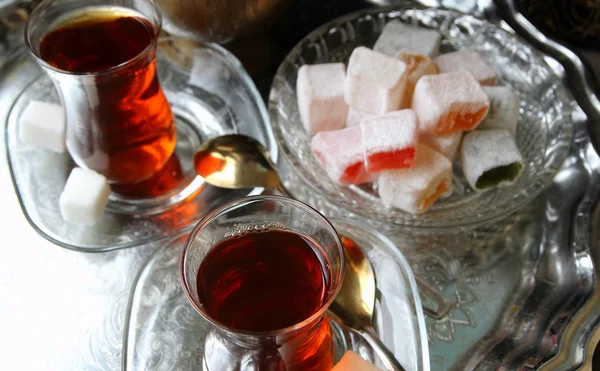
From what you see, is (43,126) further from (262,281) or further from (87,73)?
(262,281)

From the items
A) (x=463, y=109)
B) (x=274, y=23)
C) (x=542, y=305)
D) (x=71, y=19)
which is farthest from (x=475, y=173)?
(x=71, y=19)

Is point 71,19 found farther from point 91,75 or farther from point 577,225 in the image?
point 577,225

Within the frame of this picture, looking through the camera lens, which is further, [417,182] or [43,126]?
[43,126]

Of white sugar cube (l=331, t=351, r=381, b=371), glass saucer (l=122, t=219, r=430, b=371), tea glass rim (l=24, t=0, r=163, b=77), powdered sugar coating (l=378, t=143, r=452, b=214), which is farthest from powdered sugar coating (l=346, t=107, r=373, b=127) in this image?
white sugar cube (l=331, t=351, r=381, b=371)

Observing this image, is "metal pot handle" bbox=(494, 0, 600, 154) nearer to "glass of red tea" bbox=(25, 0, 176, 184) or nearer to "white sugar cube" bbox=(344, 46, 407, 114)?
"white sugar cube" bbox=(344, 46, 407, 114)

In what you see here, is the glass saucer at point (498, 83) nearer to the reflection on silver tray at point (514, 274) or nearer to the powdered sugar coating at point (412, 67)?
the reflection on silver tray at point (514, 274)

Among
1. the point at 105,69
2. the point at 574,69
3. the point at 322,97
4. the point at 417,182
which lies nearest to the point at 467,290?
the point at 417,182
